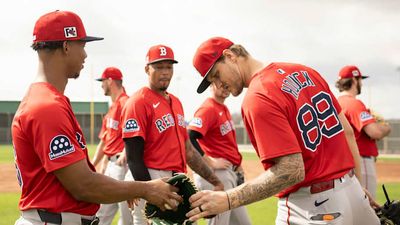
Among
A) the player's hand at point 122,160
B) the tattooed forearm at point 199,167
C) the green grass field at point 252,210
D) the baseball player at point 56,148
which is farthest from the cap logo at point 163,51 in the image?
the green grass field at point 252,210

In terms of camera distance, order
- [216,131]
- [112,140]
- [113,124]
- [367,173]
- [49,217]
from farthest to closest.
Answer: [113,124] → [112,140] → [367,173] → [216,131] → [49,217]

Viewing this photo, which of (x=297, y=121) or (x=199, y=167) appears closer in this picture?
(x=297, y=121)

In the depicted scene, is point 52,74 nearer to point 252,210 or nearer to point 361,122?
point 361,122

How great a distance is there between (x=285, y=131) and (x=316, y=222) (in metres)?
0.71

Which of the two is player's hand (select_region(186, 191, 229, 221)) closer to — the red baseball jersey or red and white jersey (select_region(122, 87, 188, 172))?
red and white jersey (select_region(122, 87, 188, 172))

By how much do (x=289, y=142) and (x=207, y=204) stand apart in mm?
669

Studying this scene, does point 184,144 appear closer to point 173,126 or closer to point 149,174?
point 173,126

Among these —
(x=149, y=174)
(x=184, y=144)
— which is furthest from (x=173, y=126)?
(x=149, y=174)

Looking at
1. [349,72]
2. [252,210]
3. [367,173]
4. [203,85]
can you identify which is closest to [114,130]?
[252,210]

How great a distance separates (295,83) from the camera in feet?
11.1

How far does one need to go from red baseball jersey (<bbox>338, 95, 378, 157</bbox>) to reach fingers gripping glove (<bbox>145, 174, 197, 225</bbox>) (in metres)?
4.63

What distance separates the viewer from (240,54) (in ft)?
11.9

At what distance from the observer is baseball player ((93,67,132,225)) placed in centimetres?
804

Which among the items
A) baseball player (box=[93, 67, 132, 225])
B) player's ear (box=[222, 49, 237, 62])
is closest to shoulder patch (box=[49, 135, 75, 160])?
player's ear (box=[222, 49, 237, 62])
